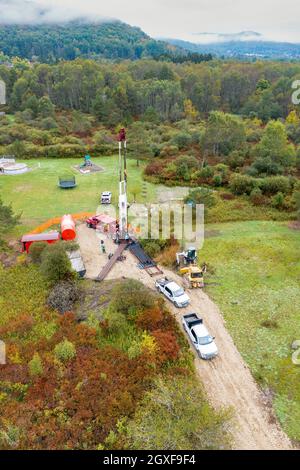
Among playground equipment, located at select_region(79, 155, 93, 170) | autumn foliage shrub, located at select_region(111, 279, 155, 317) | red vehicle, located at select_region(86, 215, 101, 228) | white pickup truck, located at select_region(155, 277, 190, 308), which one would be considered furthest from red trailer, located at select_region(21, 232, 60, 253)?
playground equipment, located at select_region(79, 155, 93, 170)

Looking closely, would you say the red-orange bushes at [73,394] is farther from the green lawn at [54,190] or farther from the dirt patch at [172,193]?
the dirt patch at [172,193]

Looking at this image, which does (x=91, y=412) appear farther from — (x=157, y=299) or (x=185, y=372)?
(x=157, y=299)

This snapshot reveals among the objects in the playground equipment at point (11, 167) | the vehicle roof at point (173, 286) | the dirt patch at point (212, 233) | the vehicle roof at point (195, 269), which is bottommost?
the dirt patch at point (212, 233)

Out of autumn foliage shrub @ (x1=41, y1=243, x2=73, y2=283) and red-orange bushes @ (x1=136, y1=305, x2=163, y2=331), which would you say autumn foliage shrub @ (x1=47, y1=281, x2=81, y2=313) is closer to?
autumn foliage shrub @ (x1=41, y1=243, x2=73, y2=283)

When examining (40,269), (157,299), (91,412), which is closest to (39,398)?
(91,412)

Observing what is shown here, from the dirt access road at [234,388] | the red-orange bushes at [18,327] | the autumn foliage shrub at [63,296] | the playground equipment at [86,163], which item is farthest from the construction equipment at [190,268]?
the playground equipment at [86,163]

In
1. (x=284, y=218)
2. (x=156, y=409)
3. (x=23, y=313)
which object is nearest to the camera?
(x=156, y=409)
